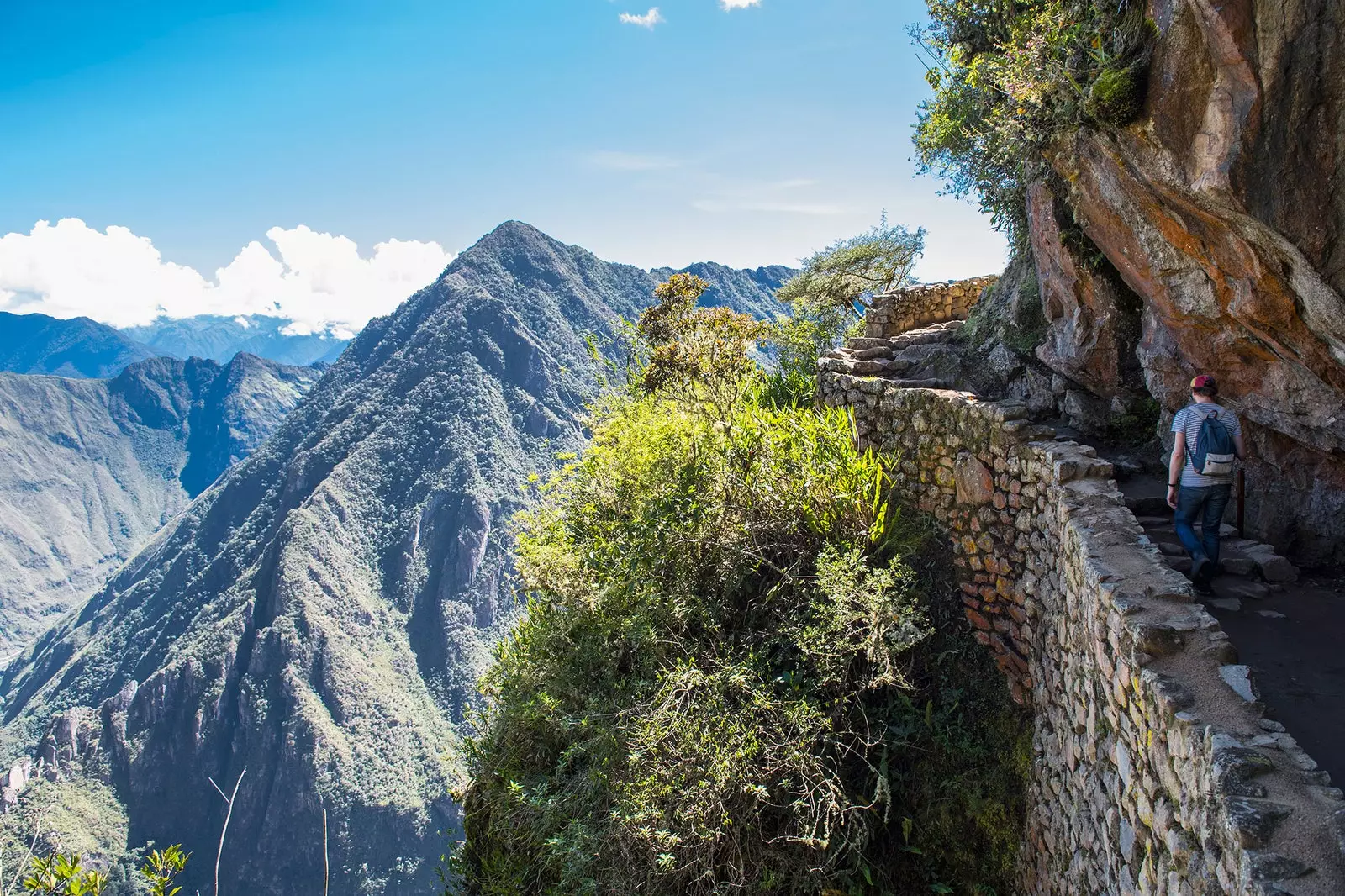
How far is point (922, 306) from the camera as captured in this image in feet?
39.8

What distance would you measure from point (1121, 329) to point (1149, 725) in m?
5.01

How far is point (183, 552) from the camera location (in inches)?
5340

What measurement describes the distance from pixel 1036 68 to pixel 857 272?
16.4 m

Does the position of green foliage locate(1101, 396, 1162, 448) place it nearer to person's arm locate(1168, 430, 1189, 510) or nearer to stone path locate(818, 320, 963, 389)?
stone path locate(818, 320, 963, 389)

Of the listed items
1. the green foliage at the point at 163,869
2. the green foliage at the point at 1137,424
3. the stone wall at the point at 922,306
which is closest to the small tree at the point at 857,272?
the stone wall at the point at 922,306

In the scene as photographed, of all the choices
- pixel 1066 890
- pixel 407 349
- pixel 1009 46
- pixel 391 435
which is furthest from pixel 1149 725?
pixel 407 349

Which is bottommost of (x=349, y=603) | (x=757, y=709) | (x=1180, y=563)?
(x=349, y=603)

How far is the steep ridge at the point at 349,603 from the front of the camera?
83688mm

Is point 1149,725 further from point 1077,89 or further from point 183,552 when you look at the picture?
point 183,552

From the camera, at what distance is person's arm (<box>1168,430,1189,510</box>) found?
509 cm

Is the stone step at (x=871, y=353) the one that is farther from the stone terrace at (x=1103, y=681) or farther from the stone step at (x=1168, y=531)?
the stone step at (x=1168, y=531)

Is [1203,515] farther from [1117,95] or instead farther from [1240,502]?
[1117,95]

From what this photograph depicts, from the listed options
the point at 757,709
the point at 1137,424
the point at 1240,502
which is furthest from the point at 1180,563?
the point at 757,709

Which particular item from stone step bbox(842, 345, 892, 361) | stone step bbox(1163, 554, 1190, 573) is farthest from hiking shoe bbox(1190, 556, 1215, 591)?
stone step bbox(842, 345, 892, 361)
